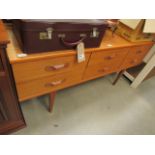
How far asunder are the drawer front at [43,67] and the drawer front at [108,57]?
0.36ft

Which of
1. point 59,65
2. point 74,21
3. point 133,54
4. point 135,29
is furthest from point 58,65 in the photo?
point 133,54

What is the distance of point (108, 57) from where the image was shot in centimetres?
112

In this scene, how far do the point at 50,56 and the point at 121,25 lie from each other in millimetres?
905

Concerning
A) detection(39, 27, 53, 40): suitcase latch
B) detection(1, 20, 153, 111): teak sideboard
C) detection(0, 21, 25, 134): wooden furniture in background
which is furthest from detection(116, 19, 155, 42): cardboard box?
detection(0, 21, 25, 134): wooden furniture in background

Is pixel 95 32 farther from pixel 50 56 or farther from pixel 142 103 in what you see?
pixel 142 103

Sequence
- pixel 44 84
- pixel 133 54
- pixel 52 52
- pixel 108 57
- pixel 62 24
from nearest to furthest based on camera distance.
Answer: pixel 62 24, pixel 52 52, pixel 44 84, pixel 108 57, pixel 133 54

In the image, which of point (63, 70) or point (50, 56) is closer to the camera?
point (50, 56)

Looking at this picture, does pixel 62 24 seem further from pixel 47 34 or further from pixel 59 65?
pixel 59 65

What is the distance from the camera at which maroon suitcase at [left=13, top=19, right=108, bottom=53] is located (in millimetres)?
621

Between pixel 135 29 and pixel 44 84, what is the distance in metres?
0.93

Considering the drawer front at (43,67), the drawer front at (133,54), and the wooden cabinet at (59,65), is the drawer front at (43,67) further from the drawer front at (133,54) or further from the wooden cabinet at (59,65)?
the drawer front at (133,54)

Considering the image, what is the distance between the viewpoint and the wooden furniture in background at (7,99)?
58 cm

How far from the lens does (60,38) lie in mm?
729
